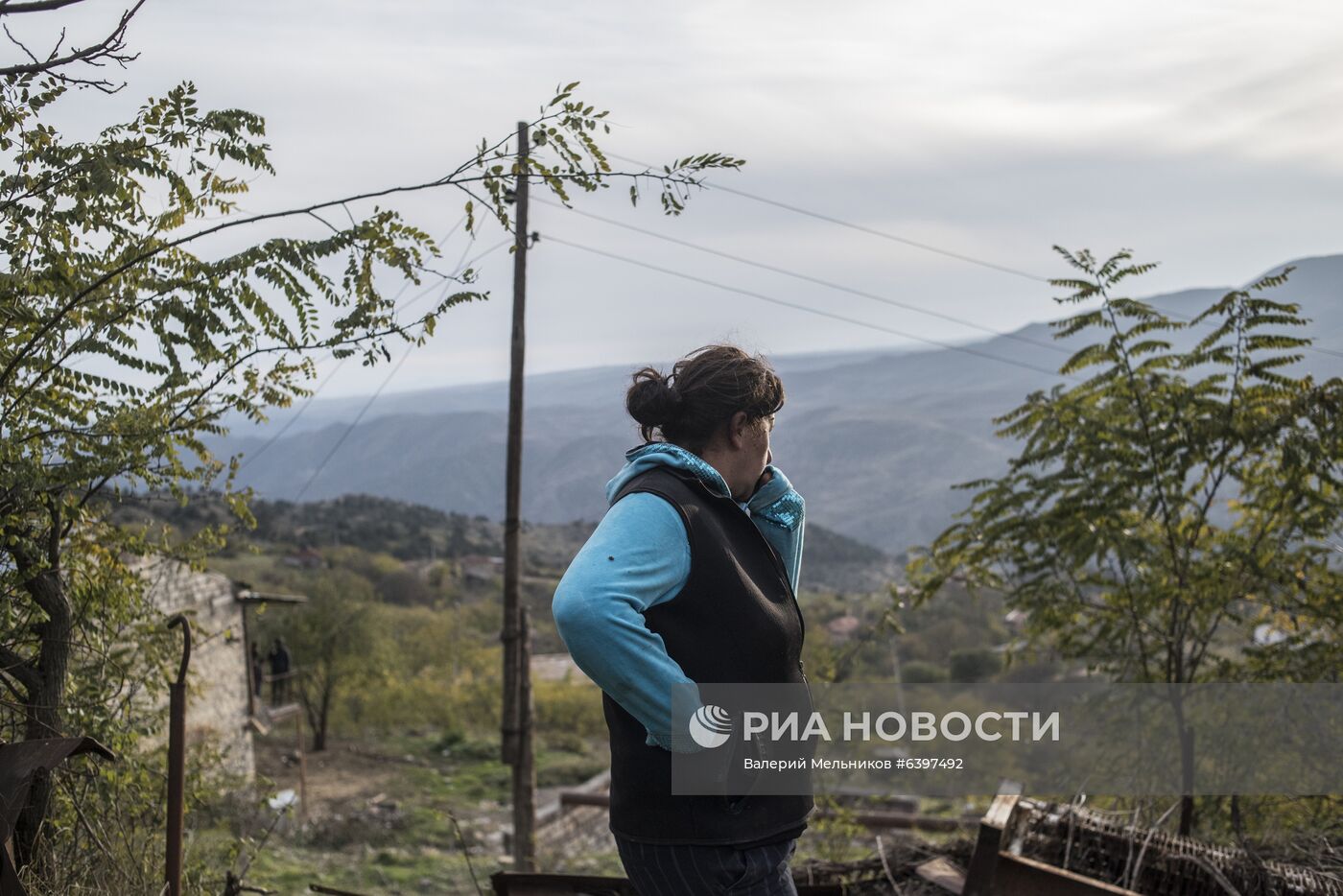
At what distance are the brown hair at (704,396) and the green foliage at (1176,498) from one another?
13.4 ft

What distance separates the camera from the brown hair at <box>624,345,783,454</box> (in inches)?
86.4

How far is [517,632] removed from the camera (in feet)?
36.2

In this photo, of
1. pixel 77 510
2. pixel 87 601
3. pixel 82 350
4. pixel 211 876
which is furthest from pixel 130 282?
pixel 211 876

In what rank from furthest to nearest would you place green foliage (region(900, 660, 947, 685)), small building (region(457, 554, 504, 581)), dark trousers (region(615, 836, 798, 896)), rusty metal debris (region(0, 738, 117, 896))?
small building (region(457, 554, 504, 581)) → green foliage (region(900, 660, 947, 685)) → rusty metal debris (region(0, 738, 117, 896)) → dark trousers (region(615, 836, 798, 896))

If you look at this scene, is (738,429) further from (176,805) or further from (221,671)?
(221,671)

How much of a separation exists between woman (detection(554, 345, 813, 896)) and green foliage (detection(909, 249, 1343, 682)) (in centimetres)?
414

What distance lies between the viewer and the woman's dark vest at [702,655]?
6.52ft

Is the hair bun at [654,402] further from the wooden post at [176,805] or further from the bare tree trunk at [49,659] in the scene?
the bare tree trunk at [49,659]

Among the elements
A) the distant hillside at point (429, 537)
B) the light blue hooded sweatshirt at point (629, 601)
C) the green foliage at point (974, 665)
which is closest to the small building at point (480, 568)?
the distant hillside at point (429, 537)

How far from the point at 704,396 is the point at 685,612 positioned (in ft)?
1.47

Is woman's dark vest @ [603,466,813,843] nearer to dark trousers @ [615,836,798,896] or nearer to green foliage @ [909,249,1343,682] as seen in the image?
dark trousers @ [615,836,798,896]

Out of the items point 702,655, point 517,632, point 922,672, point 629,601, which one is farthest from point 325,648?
point 629,601

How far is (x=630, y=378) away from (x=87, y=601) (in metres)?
1.94

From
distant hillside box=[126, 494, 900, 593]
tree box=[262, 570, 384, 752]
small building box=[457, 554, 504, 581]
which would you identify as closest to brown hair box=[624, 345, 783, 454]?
tree box=[262, 570, 384, 752]
